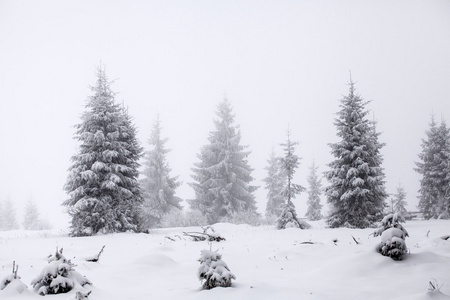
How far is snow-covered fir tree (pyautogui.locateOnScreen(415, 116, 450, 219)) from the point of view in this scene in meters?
29.3

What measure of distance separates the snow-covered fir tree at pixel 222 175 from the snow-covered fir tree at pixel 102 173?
41.4 feet

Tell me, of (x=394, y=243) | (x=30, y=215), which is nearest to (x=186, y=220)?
(x=394, y=243)

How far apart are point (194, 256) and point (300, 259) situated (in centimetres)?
350

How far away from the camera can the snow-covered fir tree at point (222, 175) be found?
104 ft

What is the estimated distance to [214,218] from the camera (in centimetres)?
3155

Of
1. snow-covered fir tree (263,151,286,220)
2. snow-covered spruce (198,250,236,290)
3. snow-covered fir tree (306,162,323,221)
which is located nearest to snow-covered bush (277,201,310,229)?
snow-covered spruce (198,250,236,290)

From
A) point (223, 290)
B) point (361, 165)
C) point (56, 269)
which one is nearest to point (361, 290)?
point (223, 290)

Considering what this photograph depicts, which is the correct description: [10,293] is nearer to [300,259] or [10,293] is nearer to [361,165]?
[300,259]

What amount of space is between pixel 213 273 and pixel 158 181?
90.0 feet

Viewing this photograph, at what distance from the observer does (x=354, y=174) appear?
61.8 feet

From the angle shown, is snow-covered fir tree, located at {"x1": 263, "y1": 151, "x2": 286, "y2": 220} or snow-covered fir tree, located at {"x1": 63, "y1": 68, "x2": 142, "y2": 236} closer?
snow-covered fir tree, located at {"x1": 63, "y1": 68, "x2": 142, "y2": 236}

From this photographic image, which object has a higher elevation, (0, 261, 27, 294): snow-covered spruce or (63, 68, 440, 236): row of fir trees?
(63, 68, 440, 236): row of fir trees

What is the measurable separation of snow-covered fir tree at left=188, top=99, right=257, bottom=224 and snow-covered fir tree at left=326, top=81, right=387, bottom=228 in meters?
13.1

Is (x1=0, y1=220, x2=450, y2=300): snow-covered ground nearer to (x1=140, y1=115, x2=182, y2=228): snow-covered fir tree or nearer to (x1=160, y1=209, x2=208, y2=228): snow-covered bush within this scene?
(x1=160, y1=209, x2=208, y2=228): snow-covered bush
